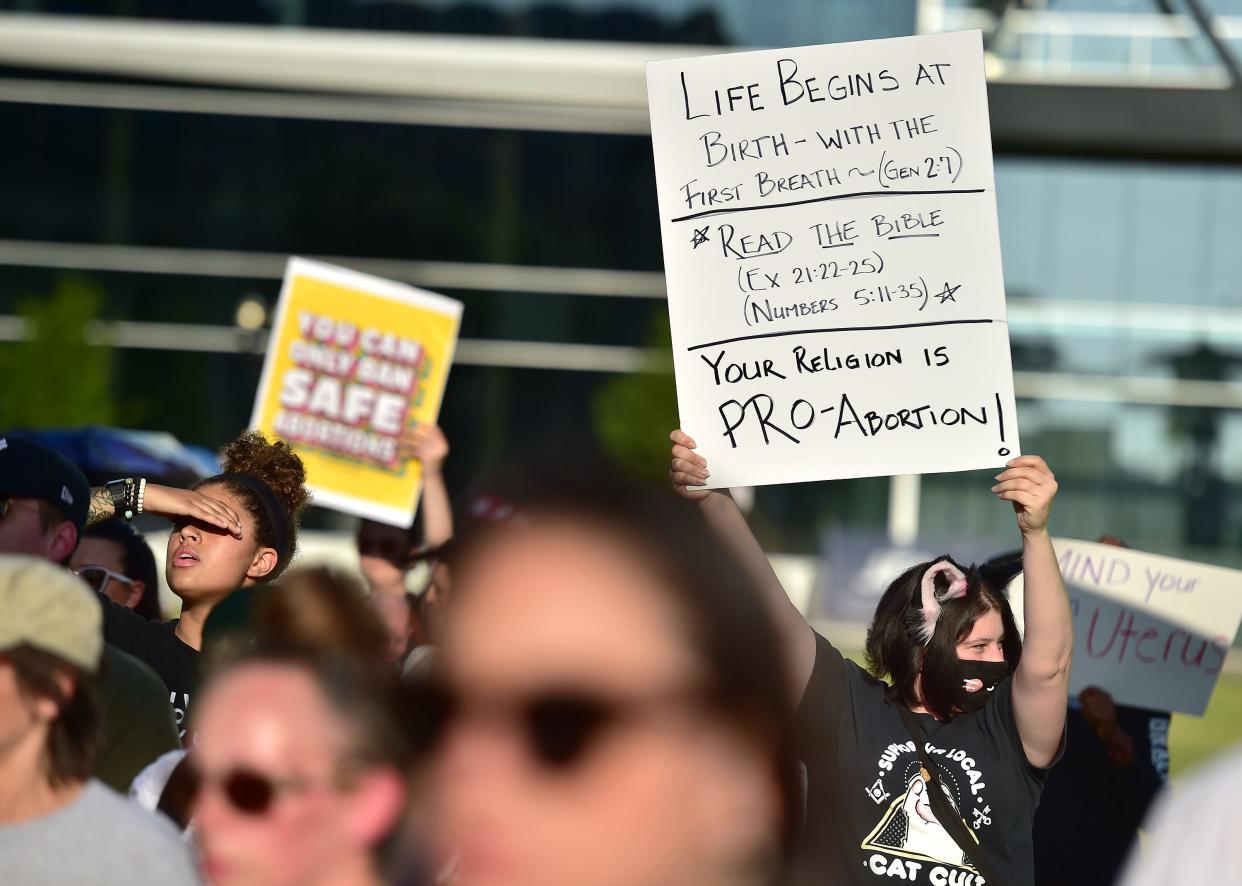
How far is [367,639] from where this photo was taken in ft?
5.92

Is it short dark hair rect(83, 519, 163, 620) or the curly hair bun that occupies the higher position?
the curly hair bun

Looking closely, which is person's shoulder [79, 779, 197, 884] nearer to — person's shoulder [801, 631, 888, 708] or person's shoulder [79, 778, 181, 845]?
person's shoulder [79, 778, 181, 845]

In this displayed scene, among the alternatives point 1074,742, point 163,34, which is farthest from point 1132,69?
point 1074,742

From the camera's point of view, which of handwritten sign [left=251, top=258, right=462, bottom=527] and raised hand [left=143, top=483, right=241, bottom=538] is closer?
raised hand [left=143, top=483, right=241, bottom=538]

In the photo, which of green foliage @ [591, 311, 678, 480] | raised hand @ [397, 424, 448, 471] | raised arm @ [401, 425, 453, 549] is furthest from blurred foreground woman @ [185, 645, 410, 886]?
green foliage @ [591, 311, 678, 480]

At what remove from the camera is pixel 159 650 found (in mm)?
3811

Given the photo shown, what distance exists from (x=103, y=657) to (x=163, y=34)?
23.7 meters

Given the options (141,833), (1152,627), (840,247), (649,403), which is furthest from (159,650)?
(649,403)

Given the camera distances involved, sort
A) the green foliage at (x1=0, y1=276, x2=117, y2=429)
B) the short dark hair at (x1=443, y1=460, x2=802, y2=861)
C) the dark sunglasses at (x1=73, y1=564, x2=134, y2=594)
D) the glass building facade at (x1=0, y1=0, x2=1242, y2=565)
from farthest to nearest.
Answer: the glass building facade at (x1=0, y1=0, x2=1242, y2=565), the green foliage at (x1=0, y1=276, x2=117, y2=429), the dark sunglasses at (x1=73, y1=564, x2=134, y2=594), the short dark hair at (x1=443, y1=460, x2=802, y2=861)

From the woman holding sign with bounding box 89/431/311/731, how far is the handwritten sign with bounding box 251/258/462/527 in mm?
2517

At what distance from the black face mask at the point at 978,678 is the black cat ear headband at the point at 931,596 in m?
0.10

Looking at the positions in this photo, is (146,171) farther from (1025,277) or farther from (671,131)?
(671,131)

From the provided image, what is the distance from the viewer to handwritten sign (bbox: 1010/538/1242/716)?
5.26 meters

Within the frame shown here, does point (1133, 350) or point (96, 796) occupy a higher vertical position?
point (1133, 350)
